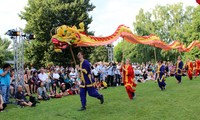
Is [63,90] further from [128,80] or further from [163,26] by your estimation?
[163,26]

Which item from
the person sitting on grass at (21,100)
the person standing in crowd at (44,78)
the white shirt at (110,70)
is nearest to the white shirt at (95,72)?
the white shirt at (110,70)

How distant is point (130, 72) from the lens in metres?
11.3

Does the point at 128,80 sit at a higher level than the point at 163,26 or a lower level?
lower

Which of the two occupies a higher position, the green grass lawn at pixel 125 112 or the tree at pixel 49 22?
the tree at pixel 49 22

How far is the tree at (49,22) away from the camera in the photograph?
30875mm

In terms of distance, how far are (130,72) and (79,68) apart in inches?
112

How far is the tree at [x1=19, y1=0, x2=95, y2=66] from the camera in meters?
30.9

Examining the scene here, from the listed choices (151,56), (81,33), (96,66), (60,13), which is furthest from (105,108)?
(151,56)

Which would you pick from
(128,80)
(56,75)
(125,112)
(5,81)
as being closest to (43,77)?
(56,75)

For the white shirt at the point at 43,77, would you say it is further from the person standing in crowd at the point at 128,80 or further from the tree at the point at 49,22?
the tree at the point at 49,22

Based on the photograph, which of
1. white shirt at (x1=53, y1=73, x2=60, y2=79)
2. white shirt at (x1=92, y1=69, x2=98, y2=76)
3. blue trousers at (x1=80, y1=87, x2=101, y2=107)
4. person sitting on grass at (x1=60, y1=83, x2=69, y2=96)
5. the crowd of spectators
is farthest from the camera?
white shirt at (x1=92, y1=69, x2=98, y2=76)

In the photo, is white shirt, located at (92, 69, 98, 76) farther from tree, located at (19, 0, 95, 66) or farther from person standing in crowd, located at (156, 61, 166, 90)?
tree, located at (19, 0, 95, 66)

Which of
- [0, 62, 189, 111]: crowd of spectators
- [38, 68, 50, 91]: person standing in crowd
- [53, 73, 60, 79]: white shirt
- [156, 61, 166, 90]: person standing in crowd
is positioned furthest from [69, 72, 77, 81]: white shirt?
[156, 61, 166, 90]: person standing in crowd

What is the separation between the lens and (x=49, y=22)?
3116 cm
